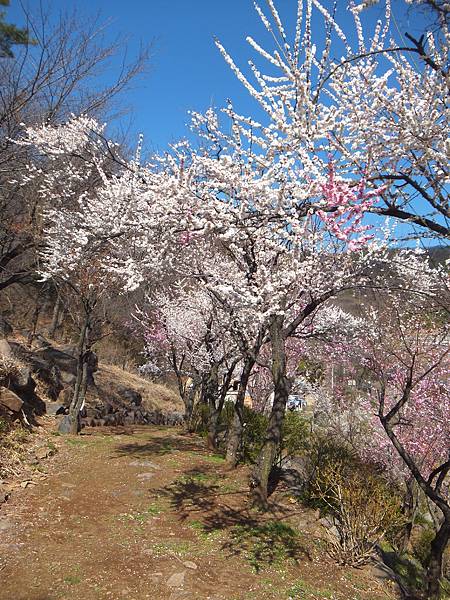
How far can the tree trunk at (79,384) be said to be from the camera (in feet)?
33.4

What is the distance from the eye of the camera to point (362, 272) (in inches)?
274

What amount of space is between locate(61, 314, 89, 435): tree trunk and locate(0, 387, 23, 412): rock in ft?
4.53

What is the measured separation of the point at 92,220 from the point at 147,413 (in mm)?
10915

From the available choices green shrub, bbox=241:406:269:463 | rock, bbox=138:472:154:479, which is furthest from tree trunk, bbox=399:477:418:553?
rock, bbox=138:472:154:479

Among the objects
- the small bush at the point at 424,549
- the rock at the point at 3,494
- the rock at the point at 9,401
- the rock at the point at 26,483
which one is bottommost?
the small bush at the point at 424,549

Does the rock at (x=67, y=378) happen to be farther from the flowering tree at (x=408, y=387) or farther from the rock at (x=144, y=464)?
the flowering tree at (x=408, y=387)

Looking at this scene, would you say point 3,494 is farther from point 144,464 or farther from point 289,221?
point 289,221

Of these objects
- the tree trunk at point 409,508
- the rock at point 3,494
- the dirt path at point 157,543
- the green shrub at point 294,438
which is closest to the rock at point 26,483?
the dirt path at point 157,543

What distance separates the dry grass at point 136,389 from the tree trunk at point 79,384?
16.1 ft

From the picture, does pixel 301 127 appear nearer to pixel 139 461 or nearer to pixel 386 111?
pixel 386 111

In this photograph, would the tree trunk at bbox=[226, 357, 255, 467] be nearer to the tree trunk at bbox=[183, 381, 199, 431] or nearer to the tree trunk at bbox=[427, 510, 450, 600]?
the tree trunk at bbox=[427, 510, 450, 600]

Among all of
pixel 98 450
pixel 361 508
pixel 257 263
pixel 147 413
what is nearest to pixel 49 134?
pixel 257 263

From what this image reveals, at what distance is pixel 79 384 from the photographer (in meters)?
10.6

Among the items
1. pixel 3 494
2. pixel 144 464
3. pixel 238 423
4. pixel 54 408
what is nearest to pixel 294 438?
pixel 238 423
